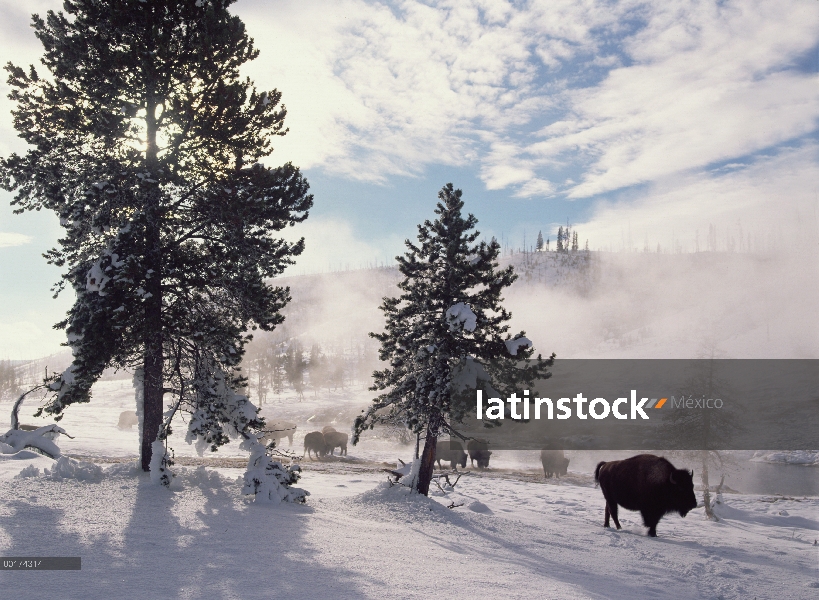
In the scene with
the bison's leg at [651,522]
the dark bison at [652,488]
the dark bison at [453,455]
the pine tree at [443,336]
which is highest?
the pine tree at [443,336]

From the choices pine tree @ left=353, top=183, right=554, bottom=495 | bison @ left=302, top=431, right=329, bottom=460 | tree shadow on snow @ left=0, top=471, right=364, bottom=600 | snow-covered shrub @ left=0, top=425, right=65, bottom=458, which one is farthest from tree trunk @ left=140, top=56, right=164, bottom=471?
bison @ left=302, top=431, right=329, bottom=460

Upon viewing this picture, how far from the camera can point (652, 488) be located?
36.3 ft

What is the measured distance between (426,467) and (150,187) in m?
11.0

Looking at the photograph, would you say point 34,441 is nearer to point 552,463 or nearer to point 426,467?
point 426,467

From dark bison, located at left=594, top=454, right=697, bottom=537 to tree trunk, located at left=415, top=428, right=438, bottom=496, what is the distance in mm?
5298

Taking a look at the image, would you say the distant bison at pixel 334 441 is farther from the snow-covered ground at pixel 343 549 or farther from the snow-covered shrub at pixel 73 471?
the snow-covered shrub at pixel 73 471

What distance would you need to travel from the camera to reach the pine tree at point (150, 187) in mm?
11148

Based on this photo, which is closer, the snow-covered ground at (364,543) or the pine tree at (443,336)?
the snow-covered ground at (364,543)

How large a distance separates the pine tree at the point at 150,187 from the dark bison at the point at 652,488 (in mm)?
9127

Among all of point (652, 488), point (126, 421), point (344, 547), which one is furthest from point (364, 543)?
point (126, 421)

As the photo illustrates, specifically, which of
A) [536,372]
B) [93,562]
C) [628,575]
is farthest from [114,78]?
[628,575]

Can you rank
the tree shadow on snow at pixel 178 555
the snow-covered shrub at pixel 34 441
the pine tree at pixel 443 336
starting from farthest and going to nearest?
the pine tree at pixel 443 336, the snow-covered shrub at pixel 34 441, the tree shadow on snow at pixel 178 555

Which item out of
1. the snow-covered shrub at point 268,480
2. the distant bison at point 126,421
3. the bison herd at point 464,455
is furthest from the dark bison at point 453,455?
the distant bison at point 126,421

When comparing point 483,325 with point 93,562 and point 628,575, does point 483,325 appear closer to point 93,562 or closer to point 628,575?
point 628,575
